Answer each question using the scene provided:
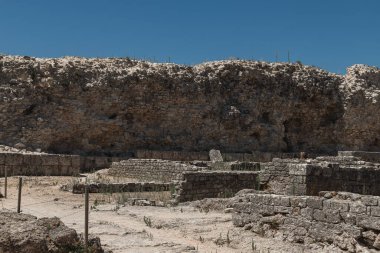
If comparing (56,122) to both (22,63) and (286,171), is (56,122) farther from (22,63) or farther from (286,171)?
(286,171)

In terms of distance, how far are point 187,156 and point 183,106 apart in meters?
3.75

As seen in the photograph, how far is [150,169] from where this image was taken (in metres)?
19.8

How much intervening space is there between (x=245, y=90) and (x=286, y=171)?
1872cm

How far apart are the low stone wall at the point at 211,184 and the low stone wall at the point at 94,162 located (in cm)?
1124

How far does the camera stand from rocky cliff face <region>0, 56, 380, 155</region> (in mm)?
26438

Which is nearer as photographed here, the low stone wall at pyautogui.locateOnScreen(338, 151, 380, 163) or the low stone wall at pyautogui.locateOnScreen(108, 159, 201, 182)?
the low stone wall at pyautogui.locateOnScreen(108, 159, 201, 182)

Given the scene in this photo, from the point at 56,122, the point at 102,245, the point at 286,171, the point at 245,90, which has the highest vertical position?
the point at 245,90

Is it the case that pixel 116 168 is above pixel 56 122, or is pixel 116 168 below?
below

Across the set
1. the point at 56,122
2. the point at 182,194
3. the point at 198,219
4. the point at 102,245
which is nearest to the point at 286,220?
the point at 198,219

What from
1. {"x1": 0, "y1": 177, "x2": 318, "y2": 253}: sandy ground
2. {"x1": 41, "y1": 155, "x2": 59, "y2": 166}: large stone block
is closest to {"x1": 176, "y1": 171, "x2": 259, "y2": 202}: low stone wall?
{"x1": 0, "y1": 177, "x2": 318, "y2": 253}: sandy ground

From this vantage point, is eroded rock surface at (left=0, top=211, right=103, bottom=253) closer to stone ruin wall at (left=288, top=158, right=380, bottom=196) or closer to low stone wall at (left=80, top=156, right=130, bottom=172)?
stone ruin wall at (left=288, top=158, right=380, bottom=196)

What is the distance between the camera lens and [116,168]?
22047mm

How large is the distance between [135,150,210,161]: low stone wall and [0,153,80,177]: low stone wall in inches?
253

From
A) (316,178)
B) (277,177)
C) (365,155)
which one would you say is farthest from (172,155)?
(316,178)
